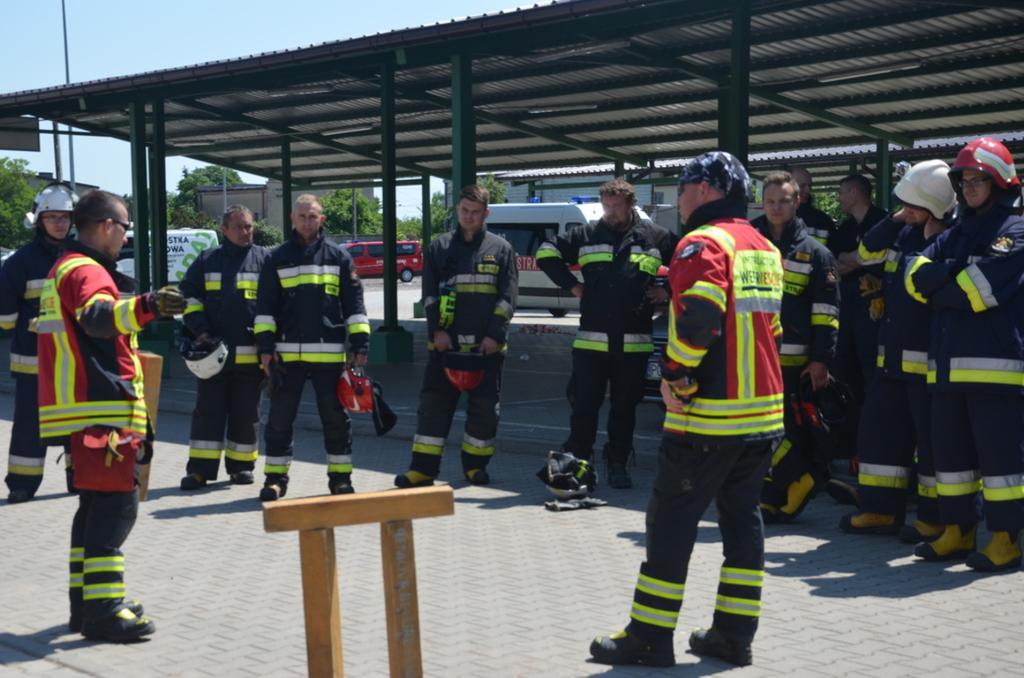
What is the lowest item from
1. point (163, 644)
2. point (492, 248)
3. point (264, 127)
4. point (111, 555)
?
point (163, 644)

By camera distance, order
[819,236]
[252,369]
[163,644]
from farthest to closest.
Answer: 1. [252,369]
2. [819,236]
3. [163,644]

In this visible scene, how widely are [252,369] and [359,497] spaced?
19.1 feet

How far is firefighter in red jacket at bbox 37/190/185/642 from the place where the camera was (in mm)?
5793

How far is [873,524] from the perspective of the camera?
Answer: 25.8 feet

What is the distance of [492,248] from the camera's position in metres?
9.58

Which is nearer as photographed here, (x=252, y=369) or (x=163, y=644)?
(x=163, y=644)

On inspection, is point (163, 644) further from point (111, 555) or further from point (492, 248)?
point (492, 248)

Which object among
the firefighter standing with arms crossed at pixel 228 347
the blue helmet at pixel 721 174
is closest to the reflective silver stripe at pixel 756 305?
the blue helmet at pixel 721 174

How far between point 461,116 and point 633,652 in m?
10.0

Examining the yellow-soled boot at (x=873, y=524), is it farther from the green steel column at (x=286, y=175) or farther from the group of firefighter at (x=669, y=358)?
the green steel column at (x=286, y=175)

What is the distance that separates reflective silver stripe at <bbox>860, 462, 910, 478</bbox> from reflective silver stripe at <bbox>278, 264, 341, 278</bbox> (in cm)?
380

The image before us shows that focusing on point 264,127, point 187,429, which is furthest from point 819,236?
point 264,127

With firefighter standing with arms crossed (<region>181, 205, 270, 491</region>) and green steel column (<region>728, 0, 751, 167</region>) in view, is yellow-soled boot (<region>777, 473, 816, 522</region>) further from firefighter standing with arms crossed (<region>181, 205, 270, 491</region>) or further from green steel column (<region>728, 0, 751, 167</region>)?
green steel column (<region>728, 0, 751, 167</region>)

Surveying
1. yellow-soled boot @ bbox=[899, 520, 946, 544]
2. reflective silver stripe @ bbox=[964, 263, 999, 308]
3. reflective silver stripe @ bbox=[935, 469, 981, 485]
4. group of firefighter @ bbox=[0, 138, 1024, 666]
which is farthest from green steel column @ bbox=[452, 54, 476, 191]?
reflective silver stripe @ bbox=[964, 263, 999, 308]
